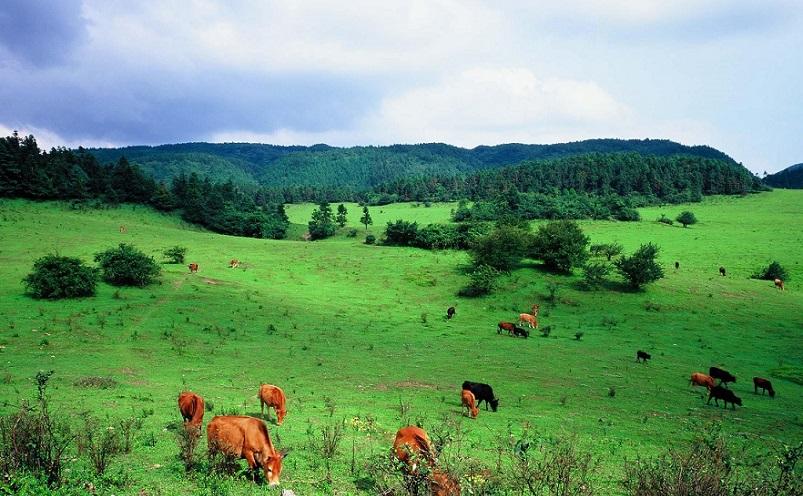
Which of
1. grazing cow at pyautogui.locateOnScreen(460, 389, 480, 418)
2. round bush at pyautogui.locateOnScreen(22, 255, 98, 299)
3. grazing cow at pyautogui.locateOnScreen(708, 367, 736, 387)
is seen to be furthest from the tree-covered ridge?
grazing cow at pyautogui.locateOnScreen(460, 389, 480, 418)

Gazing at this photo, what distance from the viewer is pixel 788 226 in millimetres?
81375

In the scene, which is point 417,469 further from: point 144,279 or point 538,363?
point 144,279

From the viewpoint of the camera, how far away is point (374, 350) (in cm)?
2738

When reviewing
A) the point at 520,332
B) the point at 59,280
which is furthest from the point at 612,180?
the point at 59,280

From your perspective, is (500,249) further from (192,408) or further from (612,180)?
(612,180)

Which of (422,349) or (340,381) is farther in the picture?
(422,349)

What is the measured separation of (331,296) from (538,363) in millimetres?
20755

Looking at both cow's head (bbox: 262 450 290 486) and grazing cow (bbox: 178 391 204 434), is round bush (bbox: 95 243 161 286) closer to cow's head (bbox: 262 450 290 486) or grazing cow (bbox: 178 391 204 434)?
grazing cow (bbox: 178 391 204 434)

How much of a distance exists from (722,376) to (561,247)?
2519 centimetres

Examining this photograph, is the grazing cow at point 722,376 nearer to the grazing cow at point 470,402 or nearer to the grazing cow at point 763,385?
the grazing cow at point 763,385

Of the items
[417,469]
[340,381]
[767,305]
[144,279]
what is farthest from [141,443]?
[767,305]

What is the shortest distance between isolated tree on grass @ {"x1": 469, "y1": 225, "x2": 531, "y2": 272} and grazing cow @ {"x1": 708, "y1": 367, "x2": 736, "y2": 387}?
81.8 feet

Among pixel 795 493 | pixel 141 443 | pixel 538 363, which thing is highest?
pixel 795 493

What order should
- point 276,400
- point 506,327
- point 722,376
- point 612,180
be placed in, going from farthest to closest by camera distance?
point 612,180
point 506,327
point 722,376
point 276,400
